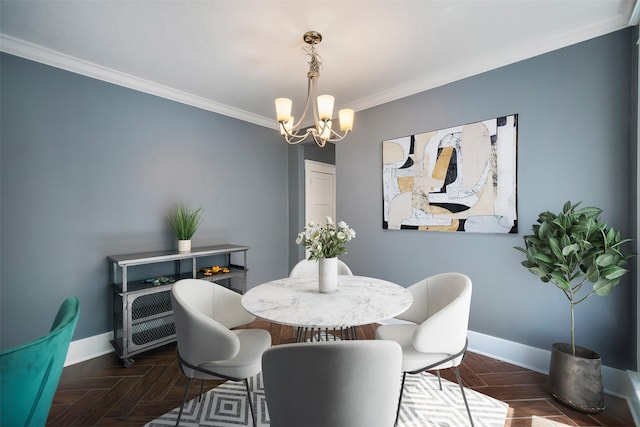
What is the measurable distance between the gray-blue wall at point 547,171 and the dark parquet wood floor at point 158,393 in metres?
0.37

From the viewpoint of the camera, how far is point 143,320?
239cm

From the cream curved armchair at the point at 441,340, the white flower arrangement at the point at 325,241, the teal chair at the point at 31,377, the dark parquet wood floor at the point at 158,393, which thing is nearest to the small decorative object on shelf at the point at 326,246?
the white flower arrangement at the point at 325,241

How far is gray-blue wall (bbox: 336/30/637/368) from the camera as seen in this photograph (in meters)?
1.90

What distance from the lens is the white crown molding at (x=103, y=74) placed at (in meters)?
2.12

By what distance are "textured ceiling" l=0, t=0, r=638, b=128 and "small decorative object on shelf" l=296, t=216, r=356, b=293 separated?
1.42 metres

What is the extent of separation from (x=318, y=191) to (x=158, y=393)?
3.29 metres

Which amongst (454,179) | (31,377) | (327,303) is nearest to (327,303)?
(327,303)

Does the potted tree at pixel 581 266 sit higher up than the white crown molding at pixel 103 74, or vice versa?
the white crown molding at pixel 103 74

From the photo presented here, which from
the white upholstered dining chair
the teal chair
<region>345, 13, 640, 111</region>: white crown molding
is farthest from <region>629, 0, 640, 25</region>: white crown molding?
the teal chair

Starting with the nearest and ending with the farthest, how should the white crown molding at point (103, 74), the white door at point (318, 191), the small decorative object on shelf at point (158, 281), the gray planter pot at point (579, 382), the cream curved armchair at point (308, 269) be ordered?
the gray planter pot at point (579, 382), the white crown molding at point (103, 74), the cream curved armchair at point (308, 269), the small decorative object on shelf at point (158, 281), the white door at point (318, 191)

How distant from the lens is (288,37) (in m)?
2.04

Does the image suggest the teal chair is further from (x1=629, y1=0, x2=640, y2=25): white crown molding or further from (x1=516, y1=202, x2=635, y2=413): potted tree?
(x1=629, y1=0, x2=640, y2=25): white crown molding

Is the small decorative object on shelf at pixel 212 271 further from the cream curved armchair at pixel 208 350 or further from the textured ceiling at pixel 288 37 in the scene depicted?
the textured ceiling at pixel 288 37

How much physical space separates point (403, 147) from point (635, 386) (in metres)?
2.41
